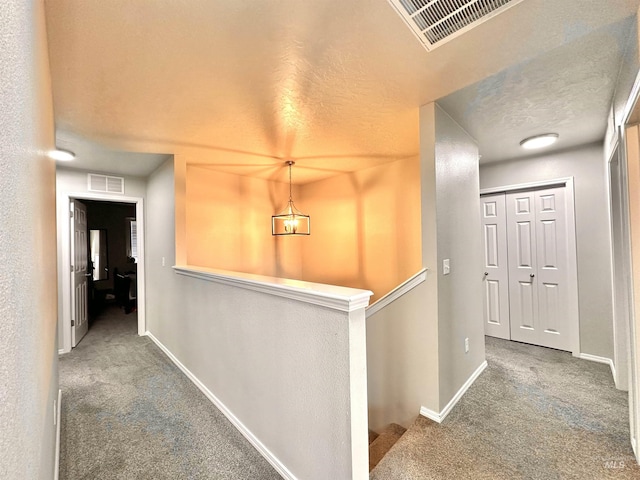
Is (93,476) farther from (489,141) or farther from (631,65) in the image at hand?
(489,141)

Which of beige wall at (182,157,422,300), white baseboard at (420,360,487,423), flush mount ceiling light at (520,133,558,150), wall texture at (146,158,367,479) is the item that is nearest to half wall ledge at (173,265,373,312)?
wall texture at (146,158,367,479)

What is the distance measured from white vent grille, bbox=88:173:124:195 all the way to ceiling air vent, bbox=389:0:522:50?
4054 millimetres

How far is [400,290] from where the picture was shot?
2221 millimetres

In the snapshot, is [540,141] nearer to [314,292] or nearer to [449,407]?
[449,407]

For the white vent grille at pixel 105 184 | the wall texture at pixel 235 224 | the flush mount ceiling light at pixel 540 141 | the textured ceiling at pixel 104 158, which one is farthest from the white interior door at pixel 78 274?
the flush mount ceiling light at pixel 540 141

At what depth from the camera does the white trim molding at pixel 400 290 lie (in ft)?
6.81

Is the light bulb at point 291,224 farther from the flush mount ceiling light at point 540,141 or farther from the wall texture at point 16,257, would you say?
the wall texture at point 16,257

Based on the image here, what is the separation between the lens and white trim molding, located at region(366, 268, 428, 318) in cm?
207

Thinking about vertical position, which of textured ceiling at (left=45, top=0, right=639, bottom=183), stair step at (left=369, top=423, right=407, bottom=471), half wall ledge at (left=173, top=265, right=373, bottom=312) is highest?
textured ceiling at (left=45, top=0, right=639, bottom=183)

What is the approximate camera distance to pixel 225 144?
2.77 metres

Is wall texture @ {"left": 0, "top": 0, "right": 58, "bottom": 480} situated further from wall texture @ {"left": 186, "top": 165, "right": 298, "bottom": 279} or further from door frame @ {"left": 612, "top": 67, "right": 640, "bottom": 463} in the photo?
wall texture @ {"left": 186, "top": 165, "right": 298, "bottom": 279}

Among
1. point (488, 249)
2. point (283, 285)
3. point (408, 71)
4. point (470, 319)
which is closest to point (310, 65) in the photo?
point (408, 71)

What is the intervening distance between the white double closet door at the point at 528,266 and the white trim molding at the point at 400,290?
84.7 inches

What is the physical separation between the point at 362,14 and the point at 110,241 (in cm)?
793
